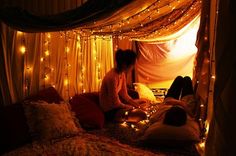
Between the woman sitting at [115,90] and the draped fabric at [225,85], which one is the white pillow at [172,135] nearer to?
the draped fabric at [225,85]

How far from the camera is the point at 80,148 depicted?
190 centimetres

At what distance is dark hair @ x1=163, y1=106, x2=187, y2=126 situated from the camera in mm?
2001

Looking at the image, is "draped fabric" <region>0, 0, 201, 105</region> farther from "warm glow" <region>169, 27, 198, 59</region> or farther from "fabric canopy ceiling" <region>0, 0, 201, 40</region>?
"warm glow" <region>169, 27, 198, 59</region>

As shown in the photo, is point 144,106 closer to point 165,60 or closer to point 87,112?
point 87,112

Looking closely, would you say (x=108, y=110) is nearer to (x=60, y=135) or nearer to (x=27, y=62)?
(x=60, y=135)

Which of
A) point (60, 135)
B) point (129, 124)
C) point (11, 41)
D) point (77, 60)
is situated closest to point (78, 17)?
point (11, 41)

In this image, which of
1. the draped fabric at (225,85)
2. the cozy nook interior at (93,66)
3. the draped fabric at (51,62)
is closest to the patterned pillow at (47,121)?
the cozy nook interior at (93,66)

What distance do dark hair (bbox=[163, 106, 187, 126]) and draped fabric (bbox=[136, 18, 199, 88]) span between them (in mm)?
2717

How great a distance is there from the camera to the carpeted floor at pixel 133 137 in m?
1.87

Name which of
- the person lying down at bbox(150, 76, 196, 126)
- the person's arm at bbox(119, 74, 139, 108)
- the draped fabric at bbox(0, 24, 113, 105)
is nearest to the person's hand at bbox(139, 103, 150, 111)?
the person's arm at bbox(119, 74, 139, 108)

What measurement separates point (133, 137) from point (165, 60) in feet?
9.02

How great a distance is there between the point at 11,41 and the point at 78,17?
2.55 ft

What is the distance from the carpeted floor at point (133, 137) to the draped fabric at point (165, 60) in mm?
2268

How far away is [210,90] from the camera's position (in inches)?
83.4
